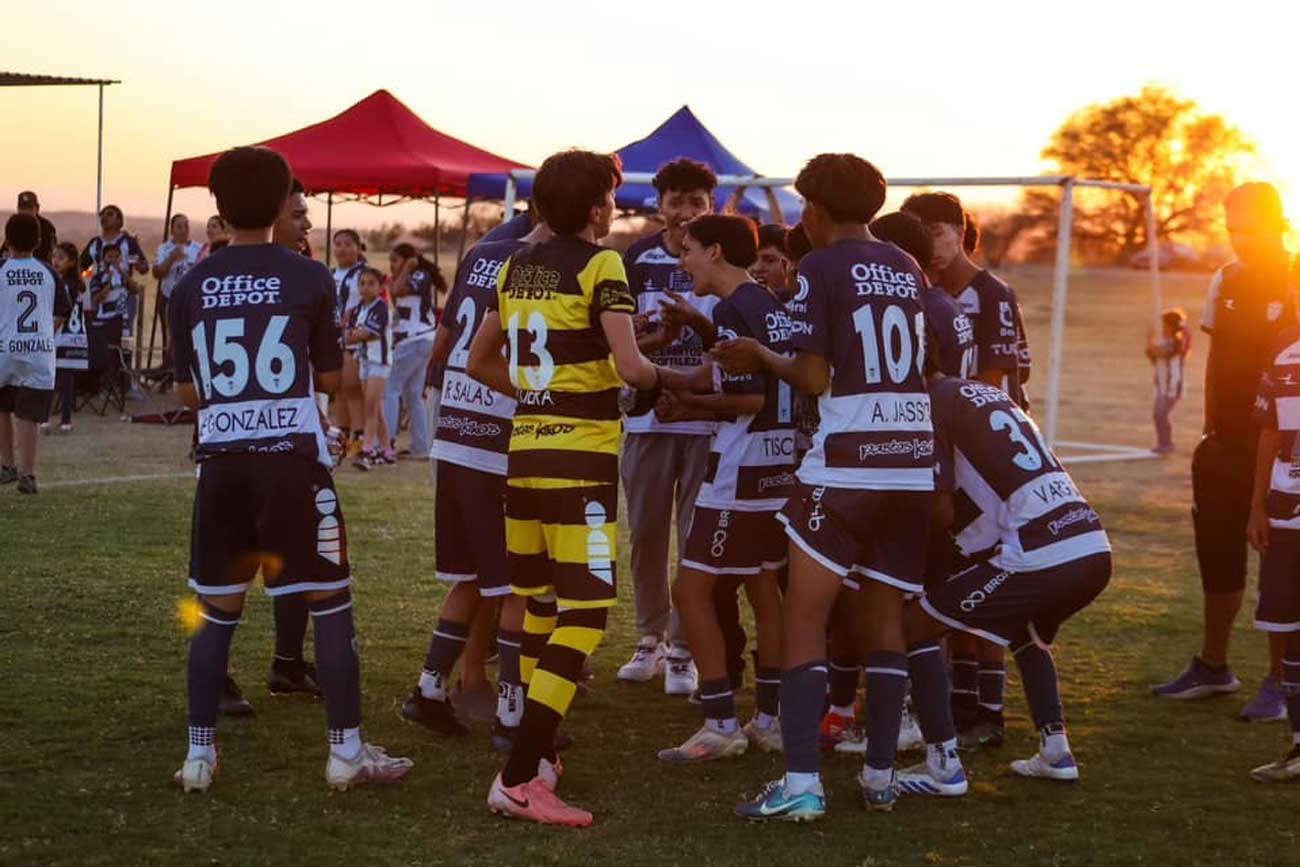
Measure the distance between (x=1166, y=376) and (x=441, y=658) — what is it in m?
15.5

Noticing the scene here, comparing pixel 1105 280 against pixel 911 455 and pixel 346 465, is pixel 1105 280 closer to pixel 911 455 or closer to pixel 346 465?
pixel 346 465

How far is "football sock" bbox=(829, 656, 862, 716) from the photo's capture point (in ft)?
20.2

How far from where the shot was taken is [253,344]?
16.2 ft

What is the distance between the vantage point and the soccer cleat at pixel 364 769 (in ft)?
17.1

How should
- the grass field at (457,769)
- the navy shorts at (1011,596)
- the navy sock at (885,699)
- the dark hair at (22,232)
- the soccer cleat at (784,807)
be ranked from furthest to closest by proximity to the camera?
the dark hair at (22,232), the navy shorts at (1011,596), the navy sock at (885,699), the soccer cleat at (784,807), the grass field at (457,769)

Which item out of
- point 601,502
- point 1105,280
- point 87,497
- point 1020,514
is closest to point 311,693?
point 601,502

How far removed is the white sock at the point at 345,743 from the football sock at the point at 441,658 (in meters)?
0.77

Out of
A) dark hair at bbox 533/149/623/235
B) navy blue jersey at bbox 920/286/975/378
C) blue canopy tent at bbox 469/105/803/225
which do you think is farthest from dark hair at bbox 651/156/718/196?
blue canopy tent at bbox 469/105/803/225

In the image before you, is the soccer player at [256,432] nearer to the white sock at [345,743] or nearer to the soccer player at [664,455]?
the white sock at [345,743]

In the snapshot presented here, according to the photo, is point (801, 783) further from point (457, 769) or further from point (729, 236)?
point (729, 236)

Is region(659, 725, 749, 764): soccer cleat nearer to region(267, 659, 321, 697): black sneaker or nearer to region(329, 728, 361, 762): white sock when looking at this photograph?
region(329, 728, 361, 762): white sock

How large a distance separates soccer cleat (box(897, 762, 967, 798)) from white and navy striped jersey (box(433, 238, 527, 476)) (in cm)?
183

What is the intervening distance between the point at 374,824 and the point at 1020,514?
238 centimetres

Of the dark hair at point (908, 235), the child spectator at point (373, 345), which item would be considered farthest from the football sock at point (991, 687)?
the child spectator at point (373, 345)
